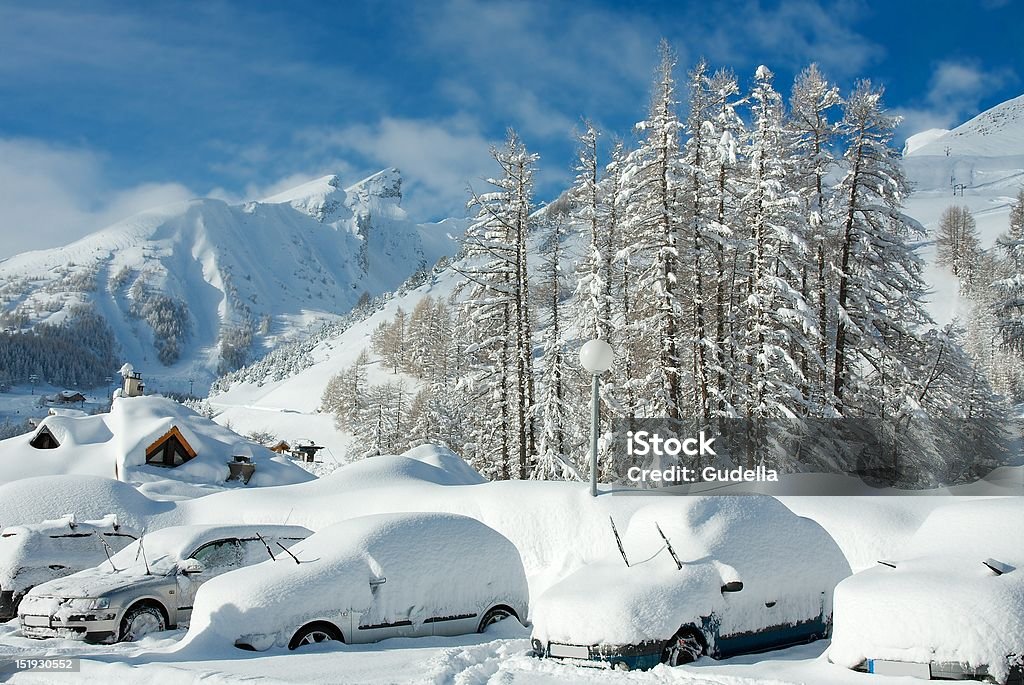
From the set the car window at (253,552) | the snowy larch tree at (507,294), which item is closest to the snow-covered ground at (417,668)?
the car window at (253,552)

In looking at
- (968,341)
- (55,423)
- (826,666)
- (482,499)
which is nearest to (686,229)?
(482,499)

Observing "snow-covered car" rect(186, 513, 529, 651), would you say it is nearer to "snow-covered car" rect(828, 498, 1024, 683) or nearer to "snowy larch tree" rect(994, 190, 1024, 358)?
"snow-covered car" rect(828, 498, 1024, 683)

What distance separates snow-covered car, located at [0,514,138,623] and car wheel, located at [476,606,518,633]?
6.68 metres

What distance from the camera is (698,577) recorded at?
872 centimetres

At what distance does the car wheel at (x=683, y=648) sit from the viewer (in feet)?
26.9

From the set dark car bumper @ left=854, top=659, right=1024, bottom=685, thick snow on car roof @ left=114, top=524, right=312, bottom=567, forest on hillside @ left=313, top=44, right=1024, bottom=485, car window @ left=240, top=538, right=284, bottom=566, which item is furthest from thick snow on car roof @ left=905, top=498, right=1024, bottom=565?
forest on hillside @ left=313, top=44, right=1024, bottom=485

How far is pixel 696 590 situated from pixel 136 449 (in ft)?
96.4

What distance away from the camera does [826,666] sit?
762cm

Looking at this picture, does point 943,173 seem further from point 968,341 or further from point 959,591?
point 959,591

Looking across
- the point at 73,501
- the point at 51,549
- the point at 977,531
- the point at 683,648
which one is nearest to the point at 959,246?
the point at 73,501

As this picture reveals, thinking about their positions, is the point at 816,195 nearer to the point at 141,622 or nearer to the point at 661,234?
the point at 661,234

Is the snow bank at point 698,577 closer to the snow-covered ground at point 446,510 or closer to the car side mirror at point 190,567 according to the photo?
the snow-covered ground at point 446,510

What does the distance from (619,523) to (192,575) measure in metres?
6.85

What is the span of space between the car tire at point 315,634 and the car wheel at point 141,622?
3114mm
